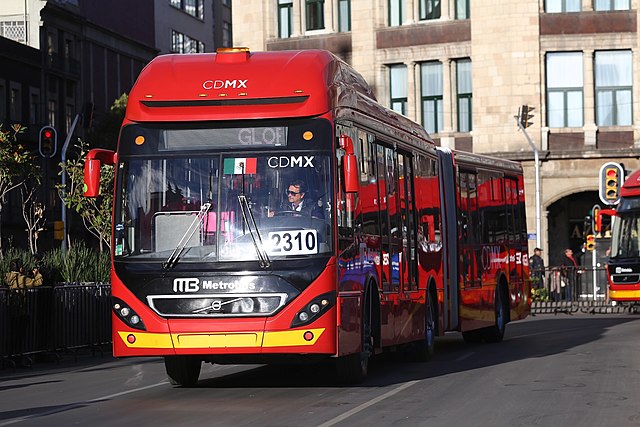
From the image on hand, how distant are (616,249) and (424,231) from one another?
17694 millimetres

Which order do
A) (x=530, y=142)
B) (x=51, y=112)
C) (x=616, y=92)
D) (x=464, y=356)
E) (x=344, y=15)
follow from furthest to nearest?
1. (x=51, y=112)
2. (x=344, y=15)
3. (x=616, y=92)
4. (x=530, y=142)
5. (x=464, y=356)

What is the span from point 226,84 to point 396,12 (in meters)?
40.4

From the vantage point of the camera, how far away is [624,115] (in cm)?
5309

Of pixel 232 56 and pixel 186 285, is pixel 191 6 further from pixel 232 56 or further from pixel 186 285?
pixel 186 285

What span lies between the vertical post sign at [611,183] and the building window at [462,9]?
8644 mm

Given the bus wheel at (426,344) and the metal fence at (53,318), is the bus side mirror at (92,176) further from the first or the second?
the metal fence at (53,318)

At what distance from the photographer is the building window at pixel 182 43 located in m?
93.7

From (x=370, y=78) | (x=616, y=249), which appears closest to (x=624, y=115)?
(x=370, y=78)

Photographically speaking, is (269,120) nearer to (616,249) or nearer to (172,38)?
(616,249)

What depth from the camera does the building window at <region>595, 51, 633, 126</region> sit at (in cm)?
5306

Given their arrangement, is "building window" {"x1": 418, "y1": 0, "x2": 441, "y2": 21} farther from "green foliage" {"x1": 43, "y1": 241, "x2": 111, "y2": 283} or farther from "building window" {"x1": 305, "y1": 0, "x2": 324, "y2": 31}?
"green foliage" {"x1": 43, "y1": 241, "x2": 111, "y2": 283}

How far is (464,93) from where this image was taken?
54750mm

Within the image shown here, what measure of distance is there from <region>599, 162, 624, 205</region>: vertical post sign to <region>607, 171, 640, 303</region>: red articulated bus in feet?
30.0

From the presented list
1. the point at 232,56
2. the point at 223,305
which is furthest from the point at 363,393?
the point at 232,56
